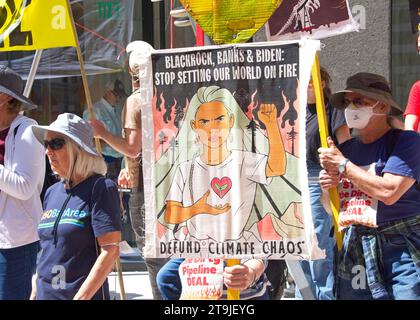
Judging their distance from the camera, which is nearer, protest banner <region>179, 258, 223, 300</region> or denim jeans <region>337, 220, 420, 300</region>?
denim jeans <region>337, 220, 420, 300</region>

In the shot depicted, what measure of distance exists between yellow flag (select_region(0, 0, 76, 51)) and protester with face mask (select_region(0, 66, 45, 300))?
65 cm

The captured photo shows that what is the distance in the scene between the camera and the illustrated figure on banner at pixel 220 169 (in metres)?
3.54

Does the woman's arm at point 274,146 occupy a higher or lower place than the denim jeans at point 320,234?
higher

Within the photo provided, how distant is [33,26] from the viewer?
191 inches

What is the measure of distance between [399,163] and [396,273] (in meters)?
0.53

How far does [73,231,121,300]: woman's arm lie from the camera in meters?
3.51

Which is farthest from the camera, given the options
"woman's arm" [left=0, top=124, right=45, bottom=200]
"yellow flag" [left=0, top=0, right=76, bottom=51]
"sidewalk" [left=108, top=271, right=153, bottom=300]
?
"sidewalk" [left=108, top=271, right=153, bottom=300]

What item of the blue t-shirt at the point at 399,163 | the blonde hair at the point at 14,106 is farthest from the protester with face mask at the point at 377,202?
the blonde hair at the point at 14,106

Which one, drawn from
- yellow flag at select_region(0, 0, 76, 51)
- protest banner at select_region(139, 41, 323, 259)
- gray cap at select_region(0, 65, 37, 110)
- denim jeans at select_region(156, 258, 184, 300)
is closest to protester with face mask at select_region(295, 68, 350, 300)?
denim jeans at select_region(156, 258, 184, 300)

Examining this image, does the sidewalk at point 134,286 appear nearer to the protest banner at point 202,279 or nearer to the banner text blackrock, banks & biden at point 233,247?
the protest banner at point 202,279

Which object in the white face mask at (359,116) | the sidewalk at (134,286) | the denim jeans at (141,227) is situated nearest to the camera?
the white face mask at (359,116)

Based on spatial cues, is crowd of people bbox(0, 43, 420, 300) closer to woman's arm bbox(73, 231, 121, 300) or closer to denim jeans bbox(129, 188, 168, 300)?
woman's arm bbox(73, 231, 121, 300)

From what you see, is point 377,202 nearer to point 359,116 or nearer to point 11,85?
point 359,116

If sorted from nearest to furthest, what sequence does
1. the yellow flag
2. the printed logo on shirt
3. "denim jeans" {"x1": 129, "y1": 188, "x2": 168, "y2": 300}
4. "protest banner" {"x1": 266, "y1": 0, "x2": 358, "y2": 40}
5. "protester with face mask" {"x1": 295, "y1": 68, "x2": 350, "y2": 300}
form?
1. the printed logo on shirt
2. "protest banner" {"x1": 266, "y1": 0, "x2": 358, "y2": 40}
3. the yellow flag
4. "protester with face mask" {"x1": 295, "y1": 68, "x2": 350, "y2": 300}
5. "denim jeans" {"x1": 129, "y1": 188, "x2": 168, "y2": 300}
